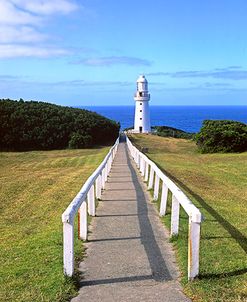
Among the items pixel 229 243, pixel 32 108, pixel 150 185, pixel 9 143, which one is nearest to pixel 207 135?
pixel 9 143

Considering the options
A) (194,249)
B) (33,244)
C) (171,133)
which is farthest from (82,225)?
(171,133)

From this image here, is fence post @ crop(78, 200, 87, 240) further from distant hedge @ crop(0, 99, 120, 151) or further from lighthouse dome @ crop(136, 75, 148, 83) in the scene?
lighthouse dome @ crop(136, 75, 148, 83)

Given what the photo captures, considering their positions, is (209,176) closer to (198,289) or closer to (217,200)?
(217,200)

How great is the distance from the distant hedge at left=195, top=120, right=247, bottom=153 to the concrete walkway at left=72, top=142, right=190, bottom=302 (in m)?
32.9

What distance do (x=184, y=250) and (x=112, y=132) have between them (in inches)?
2343

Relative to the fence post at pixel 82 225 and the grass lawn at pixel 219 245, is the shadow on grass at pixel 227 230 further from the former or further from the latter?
the fence post at pixel 82 225

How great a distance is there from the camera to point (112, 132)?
6612 cm

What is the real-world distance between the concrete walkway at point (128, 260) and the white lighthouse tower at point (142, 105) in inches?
2624

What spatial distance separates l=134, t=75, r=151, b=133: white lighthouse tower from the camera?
76.9 metres

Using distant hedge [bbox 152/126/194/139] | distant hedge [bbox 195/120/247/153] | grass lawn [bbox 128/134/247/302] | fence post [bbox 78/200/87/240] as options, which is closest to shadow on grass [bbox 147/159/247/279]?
grass lawn [bbox 128/134/247/302]

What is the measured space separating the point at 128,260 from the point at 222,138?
37296mm

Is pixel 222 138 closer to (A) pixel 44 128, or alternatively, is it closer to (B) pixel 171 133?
(A) pixel 44 128

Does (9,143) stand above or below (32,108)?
below

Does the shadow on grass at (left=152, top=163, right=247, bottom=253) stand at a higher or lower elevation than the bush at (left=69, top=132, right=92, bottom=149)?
higher
